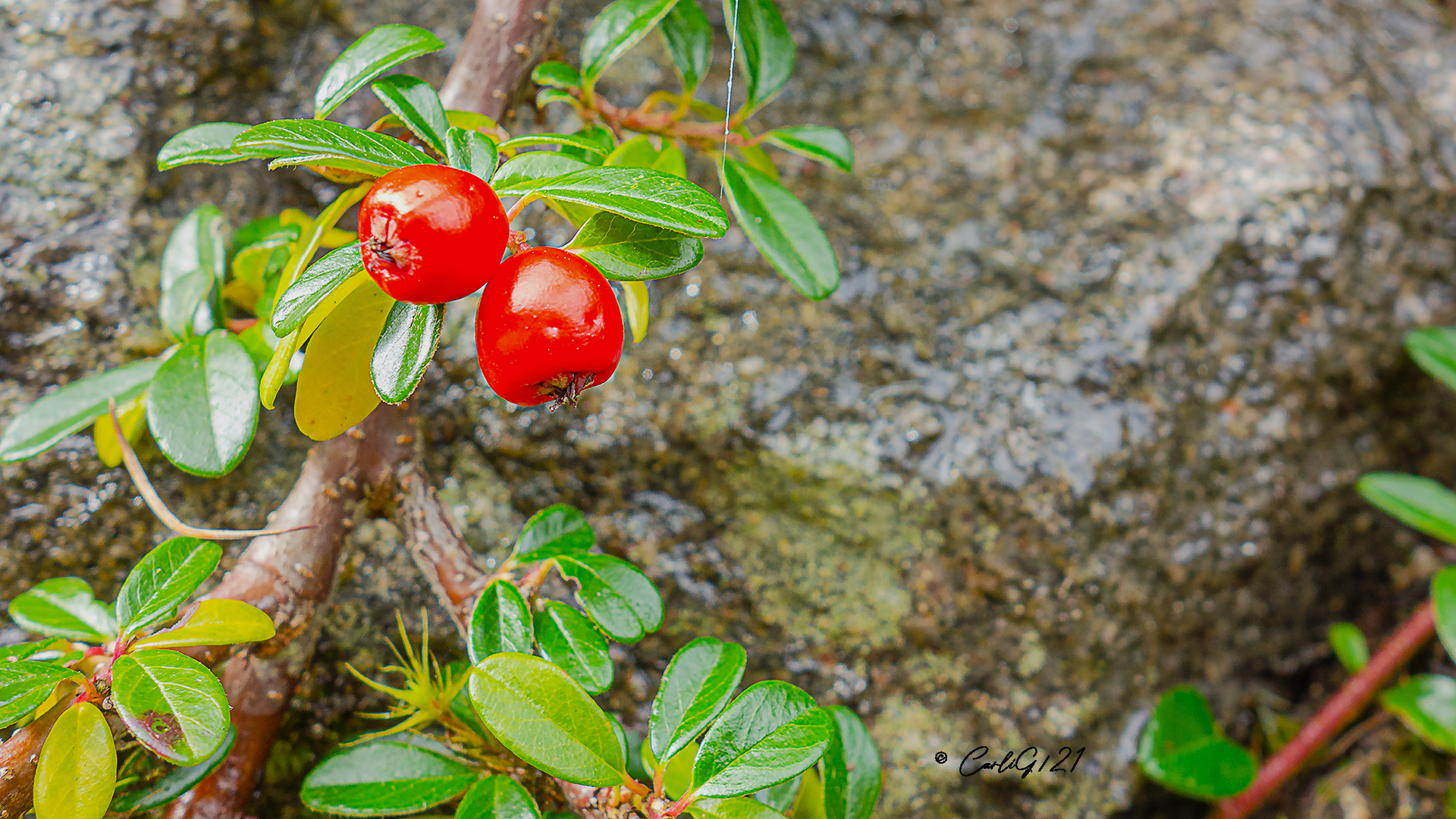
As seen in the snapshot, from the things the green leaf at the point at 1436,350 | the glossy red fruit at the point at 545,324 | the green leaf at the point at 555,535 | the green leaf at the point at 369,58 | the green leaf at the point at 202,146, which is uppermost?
the green leaf at the point at 369,58

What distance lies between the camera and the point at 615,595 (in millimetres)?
910

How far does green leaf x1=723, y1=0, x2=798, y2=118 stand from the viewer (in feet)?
3.67

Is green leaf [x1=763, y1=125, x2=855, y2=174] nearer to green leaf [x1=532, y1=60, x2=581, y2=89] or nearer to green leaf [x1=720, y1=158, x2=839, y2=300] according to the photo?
green leaf [x1=720, y1=158, x2=839, y2=300]

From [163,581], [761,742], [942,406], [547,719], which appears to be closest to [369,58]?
[163,581]

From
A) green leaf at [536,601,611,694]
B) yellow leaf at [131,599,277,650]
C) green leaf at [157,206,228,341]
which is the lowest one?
green leaf at [536,601,611,694]

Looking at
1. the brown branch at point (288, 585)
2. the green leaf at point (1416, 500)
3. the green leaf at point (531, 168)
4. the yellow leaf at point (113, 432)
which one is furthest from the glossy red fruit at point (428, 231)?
the green leaf at point (1416, 500)

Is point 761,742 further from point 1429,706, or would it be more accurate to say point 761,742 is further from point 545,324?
point 1429,706

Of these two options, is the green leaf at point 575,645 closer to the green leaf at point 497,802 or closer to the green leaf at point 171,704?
the green leaf at point 497,802

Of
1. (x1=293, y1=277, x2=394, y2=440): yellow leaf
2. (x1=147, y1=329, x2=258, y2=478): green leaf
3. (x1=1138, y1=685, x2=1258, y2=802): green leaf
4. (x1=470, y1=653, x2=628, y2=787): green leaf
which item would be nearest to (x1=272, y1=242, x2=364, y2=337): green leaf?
(x1=293, y1=277, x2=394, y2=440): yellow leaf

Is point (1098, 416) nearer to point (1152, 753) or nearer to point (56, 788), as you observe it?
point (1152, 753)

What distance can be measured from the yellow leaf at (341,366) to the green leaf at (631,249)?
20 centimetres

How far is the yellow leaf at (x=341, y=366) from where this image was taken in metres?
0.74

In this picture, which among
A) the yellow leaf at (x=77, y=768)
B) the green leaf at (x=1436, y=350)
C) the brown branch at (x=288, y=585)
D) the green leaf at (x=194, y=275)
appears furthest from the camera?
the green leaf at (x=1436, y=350)

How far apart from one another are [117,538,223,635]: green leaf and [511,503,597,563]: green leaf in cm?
34
